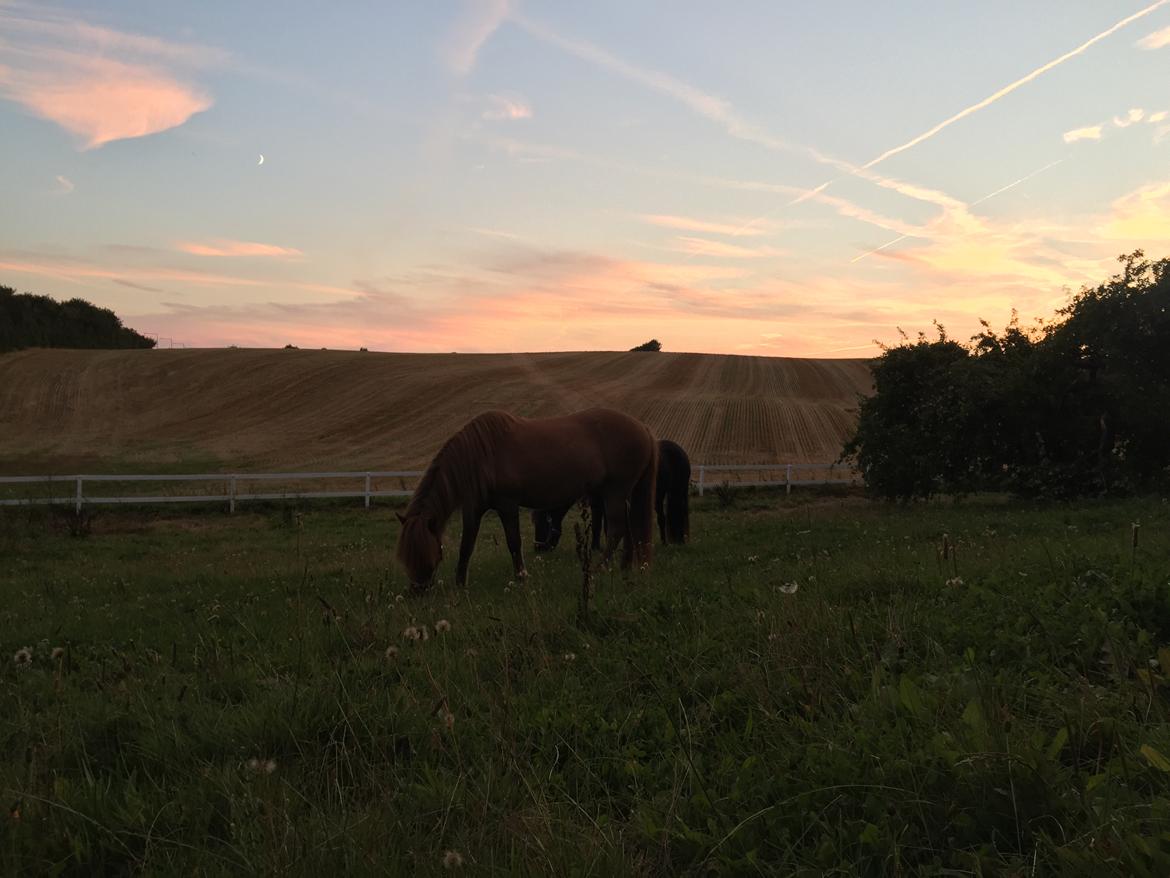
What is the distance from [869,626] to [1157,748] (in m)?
1.51

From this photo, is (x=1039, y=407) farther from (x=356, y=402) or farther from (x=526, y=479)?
(x=356, y=402)

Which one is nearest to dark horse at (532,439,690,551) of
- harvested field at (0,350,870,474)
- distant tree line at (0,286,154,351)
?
harvested field at (0,350,870,474)

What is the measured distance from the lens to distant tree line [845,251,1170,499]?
52.4ft

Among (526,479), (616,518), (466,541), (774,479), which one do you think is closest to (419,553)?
(466,541)

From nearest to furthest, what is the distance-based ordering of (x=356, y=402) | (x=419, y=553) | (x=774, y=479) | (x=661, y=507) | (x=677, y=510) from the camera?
(x=419, y=553), (x=661, y=507), (x=677, y=510), (x=774, y=479), (x=356, y=402)

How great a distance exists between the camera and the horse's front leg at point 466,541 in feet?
27.5

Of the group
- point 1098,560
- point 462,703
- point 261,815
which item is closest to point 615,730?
point 462,703

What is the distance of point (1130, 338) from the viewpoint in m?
16.0

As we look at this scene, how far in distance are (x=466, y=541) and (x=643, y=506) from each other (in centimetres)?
263

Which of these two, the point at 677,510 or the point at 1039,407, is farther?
the point at 1039,407

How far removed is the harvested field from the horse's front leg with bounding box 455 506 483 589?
1763 centimetres

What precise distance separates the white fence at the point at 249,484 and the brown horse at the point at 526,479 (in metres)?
11.4

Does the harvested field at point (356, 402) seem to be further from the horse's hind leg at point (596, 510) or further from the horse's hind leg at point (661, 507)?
the horse's hind leg at point (596, 510)

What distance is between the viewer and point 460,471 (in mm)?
8664
